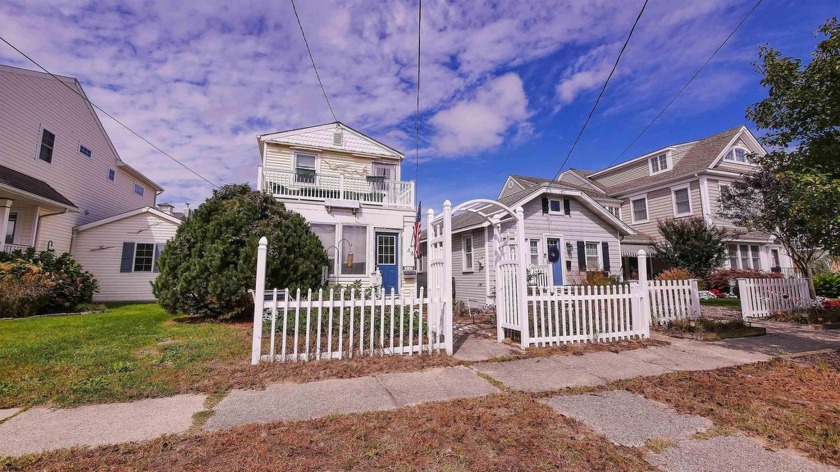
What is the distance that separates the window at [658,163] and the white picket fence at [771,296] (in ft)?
44.8

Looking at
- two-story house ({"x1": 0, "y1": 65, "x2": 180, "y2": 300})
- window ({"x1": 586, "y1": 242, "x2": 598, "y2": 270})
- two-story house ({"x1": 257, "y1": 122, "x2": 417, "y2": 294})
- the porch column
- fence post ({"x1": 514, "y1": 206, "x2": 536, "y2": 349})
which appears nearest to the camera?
fence post ({"x1": 514, "y1": 206, "x2": 536, "y2": 349})

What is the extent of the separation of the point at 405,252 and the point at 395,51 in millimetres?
6868

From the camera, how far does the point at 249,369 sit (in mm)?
4781

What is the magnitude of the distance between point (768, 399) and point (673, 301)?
524 centimetres

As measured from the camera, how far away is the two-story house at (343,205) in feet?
41.5

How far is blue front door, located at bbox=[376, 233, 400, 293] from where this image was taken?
1310cm

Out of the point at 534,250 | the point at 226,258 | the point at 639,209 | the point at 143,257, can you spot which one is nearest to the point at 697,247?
the point at 639,209

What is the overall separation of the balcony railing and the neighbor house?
10.6 feet

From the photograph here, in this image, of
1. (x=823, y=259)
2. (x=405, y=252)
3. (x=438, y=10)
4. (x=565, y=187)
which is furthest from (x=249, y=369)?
(x=823, y=259)

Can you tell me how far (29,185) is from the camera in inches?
470

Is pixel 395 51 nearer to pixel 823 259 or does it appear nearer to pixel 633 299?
pixel 633 299

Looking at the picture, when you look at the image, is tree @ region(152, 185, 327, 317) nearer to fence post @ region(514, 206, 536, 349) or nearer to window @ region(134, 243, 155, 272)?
fence post @ region(514, 206, 536, 349)

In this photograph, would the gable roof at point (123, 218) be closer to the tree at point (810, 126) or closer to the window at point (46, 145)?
the window at point (46, 145)

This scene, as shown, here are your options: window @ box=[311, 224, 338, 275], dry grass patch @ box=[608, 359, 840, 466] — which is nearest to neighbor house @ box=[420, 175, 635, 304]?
window @ box=[311, 224, 338, 275]
